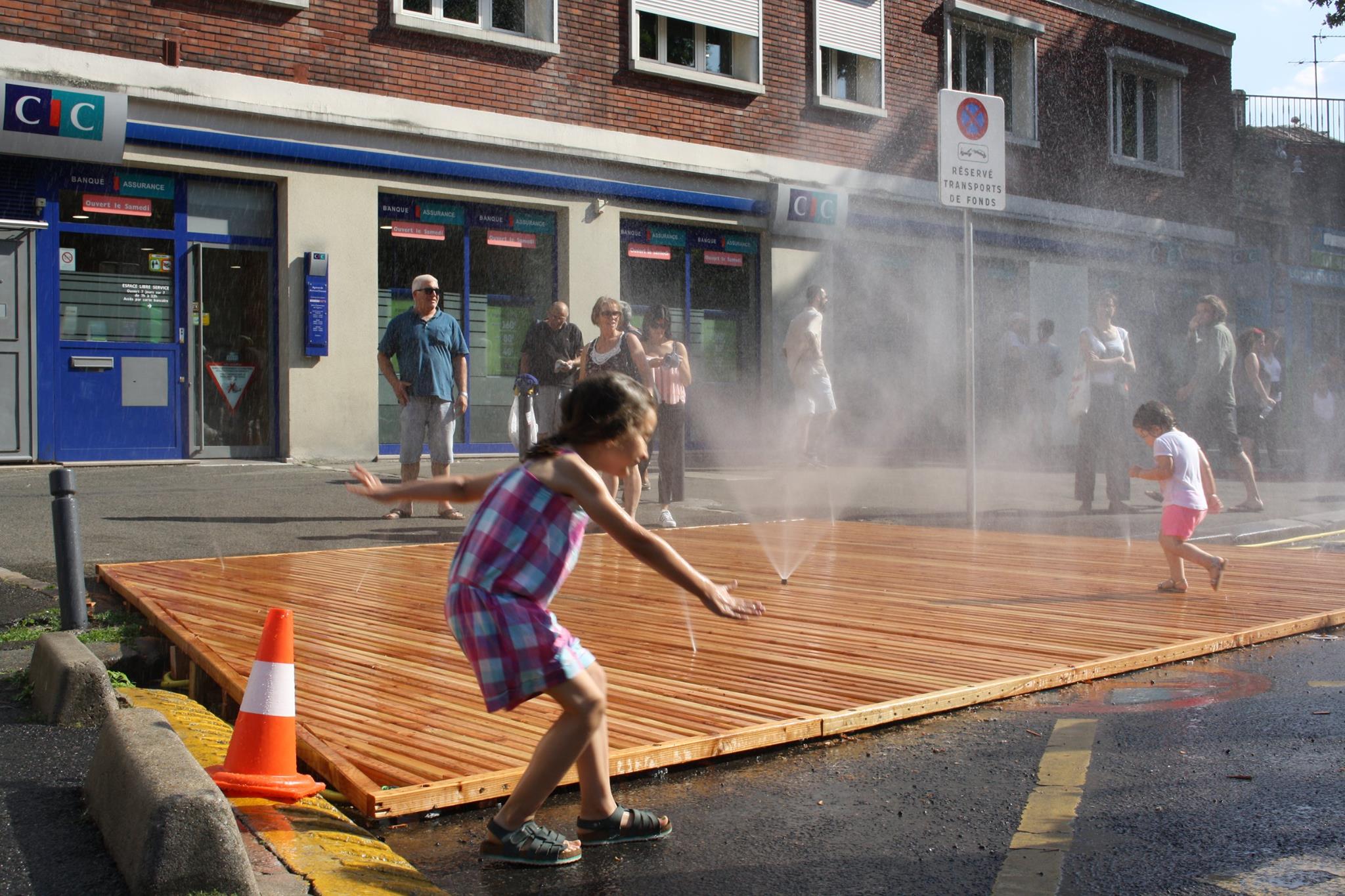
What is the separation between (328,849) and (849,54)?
18.5 meters

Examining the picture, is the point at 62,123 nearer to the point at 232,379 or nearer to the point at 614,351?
the point at 232,379

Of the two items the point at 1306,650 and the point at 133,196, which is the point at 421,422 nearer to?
the point at 133,196

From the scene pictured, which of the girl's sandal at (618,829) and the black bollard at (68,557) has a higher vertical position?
the black bollard at (68,557)

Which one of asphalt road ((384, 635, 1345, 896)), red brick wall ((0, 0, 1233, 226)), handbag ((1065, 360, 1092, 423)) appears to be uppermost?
red brick wall ((0, 0, 1233, 226))

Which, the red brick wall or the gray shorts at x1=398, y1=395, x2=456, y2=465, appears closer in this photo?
the gray shorts at x1=398, y1=395, x2=456, y2=465

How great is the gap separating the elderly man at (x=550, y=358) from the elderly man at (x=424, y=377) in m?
0.75

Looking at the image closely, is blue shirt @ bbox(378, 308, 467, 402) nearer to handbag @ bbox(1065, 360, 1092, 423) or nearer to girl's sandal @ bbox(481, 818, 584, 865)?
handbag @ bbox(1065, 360, 1092, 423)

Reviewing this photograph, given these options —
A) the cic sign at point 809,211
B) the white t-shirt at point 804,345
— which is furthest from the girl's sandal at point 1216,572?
the cic sign at point 809,211

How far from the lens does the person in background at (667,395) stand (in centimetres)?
1017

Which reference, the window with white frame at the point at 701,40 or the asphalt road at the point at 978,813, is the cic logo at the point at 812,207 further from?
the asphalt road at the point at 978,813

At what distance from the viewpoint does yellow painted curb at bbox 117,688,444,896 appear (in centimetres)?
283

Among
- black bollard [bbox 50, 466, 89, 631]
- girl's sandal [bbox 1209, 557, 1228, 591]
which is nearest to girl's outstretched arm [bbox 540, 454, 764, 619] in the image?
black bollard [bbox 50, 466, 89, 631]

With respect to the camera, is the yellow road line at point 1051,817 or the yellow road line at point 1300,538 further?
the yellow road line at point 1300,538

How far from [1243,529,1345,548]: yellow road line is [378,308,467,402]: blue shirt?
6.00 m
